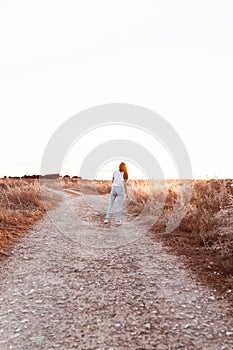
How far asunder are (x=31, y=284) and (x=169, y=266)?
3748mm

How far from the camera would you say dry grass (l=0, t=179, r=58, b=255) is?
13.1 meters

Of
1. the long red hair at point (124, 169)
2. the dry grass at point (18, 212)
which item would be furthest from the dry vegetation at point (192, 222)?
the long red hair at point (124, 169)

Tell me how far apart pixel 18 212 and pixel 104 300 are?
995 centimetres

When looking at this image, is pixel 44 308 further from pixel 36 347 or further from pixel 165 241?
pixel 165 241

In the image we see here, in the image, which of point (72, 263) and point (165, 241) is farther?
point (165, 241)

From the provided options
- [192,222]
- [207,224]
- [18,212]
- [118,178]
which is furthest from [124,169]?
[18,212]

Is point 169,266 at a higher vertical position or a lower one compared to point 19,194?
lower

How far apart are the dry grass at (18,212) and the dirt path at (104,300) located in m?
0.73

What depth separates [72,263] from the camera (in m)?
10.6

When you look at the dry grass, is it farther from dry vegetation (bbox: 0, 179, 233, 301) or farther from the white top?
the white top

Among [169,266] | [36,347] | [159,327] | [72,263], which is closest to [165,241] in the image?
[169,266]

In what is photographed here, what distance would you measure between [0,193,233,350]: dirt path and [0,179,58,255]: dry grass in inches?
28.9

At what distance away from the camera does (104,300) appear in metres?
8.11

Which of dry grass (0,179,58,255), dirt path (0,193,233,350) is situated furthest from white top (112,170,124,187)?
dry grass (0,179,58,255)
